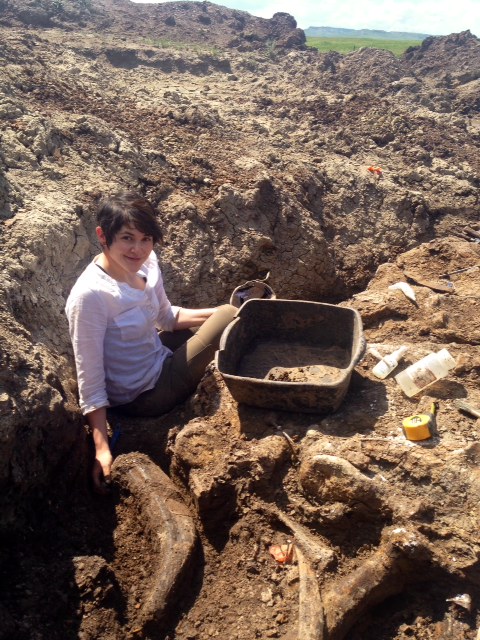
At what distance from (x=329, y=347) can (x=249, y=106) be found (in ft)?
17.5

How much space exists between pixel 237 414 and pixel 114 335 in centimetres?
80

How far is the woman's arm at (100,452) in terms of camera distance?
2.72 m

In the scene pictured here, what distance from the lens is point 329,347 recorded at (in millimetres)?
3500

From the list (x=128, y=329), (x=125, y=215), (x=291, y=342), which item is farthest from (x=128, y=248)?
(x=291, y=342)

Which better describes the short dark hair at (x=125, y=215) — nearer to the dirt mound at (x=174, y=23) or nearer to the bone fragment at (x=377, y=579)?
the bone fragment at (x=377, y=579)

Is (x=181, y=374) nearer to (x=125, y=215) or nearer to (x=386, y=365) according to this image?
(x=125, y=215)

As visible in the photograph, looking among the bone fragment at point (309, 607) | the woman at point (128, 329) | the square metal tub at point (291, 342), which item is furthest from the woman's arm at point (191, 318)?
the bone fragment at point (309, 607)

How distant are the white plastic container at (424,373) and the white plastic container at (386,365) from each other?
0.08 m

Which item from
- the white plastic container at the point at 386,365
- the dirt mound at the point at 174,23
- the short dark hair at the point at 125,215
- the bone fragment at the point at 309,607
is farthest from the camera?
the dirt mound at the point at 174,23

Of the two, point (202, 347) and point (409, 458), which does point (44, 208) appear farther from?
point (409, 458)

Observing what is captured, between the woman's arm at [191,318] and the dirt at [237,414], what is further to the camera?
the woman's arm at [191,318]

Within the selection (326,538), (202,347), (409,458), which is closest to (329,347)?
(202,347)

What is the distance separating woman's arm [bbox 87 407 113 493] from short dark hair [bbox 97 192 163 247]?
2.95ft

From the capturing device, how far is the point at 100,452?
276 centimetres
